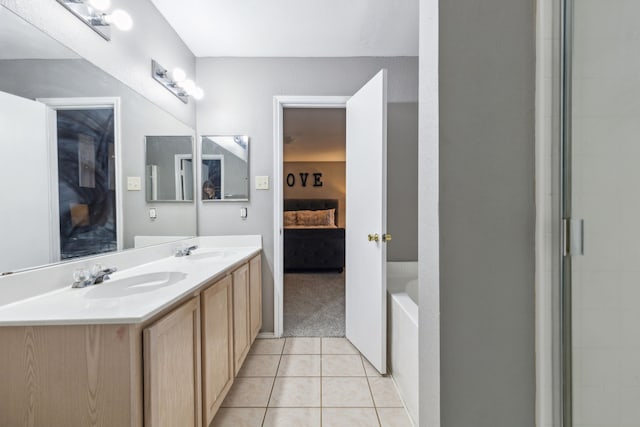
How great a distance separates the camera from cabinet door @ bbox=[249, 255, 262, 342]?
6.66 ft

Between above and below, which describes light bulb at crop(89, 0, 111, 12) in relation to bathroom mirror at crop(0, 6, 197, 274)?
above

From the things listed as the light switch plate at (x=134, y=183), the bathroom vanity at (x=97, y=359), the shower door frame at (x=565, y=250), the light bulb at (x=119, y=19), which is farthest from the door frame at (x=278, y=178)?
the shower door frame at (x=565, y=250)

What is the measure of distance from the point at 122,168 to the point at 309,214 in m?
4.71

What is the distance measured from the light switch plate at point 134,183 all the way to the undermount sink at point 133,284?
52cm

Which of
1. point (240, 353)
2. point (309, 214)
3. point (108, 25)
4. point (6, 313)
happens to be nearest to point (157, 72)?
point (108, 25)

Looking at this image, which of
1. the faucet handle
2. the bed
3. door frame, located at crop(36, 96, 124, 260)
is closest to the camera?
door frame, located at crop(36, 96, 124, 260)

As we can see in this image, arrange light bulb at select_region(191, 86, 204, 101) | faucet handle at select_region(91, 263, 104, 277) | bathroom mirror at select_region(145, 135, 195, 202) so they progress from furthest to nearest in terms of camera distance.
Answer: light bulb at select_region(191, 86, 204, 101)
bathroom mirror at select_region(145, 135, 195, 202)
faucet handle at select_region(91, 263, 104, 277)

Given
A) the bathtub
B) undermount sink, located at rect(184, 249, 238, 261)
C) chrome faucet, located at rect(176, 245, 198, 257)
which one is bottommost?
the bathtub

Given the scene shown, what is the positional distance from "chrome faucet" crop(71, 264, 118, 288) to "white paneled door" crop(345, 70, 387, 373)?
1.49m

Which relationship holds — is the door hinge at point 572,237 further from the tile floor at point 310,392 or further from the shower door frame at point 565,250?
the tile floor at point 310,392

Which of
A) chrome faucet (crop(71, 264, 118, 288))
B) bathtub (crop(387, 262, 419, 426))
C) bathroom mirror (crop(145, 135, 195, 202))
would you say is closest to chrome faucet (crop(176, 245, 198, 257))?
bathroom mirror (crop(145, 135, 195, 202))

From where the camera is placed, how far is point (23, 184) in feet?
3.13

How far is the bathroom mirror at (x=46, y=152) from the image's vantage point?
0.91 metres
